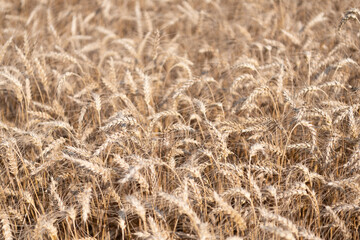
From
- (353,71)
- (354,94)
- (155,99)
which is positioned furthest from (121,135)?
(353,71)

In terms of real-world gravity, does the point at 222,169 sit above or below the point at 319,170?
above

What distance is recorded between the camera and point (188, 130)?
104 inches

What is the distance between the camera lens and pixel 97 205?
2.65 meters

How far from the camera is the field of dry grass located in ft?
7.50

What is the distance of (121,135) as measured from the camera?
2430mm

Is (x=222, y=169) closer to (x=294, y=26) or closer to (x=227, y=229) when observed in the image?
(x=227, y=229)

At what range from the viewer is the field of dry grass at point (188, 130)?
2285mm

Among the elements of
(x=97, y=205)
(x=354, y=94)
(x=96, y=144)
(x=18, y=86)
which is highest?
(x=18, y=86)

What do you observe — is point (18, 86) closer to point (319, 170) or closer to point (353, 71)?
point (319, 170)

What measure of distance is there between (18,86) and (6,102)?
3.63ft

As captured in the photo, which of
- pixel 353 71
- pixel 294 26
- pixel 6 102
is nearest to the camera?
pixel 353 71

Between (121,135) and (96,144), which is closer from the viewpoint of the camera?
(121,135)

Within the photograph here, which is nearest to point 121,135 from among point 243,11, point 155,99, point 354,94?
point 155,99

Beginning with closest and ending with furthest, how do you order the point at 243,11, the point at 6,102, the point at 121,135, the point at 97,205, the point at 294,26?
the point at 121,135
the point at 97,205
the point at 6,102
the point at 294,26
the point at 243,11
